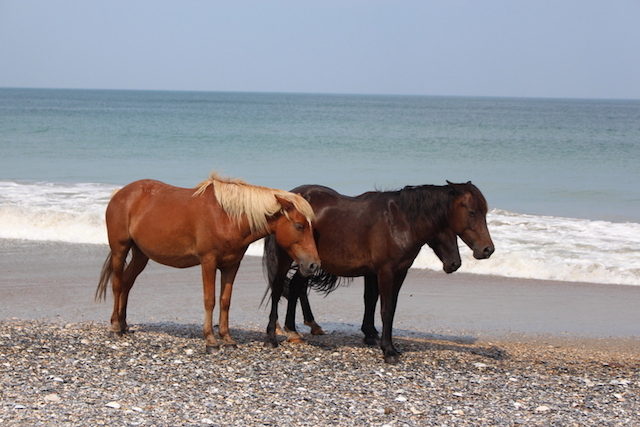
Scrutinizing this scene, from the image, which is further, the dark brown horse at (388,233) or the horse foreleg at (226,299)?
the horse foreleg at (226,299)

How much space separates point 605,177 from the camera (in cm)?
2447

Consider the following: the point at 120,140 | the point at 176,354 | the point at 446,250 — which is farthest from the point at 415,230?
the point at 120,140

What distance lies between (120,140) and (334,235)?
1302 inches

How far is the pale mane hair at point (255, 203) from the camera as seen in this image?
573cm

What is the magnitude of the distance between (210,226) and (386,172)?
19.6 metres

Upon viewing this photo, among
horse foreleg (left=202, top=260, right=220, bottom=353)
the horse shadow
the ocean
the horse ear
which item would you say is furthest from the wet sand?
the horse ear

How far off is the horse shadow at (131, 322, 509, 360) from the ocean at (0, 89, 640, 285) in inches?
62.9

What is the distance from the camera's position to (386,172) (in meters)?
25.1

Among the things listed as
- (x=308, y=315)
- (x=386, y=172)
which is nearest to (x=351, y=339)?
(x=308, y=315)

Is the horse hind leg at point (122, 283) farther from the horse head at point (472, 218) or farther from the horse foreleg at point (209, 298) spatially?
the horse head at point (472, 218)

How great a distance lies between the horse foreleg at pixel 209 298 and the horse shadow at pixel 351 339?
37 centimetres

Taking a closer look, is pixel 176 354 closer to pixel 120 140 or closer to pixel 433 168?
pixel 433 168

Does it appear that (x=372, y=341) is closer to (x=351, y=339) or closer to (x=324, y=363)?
(x=351, y=339)

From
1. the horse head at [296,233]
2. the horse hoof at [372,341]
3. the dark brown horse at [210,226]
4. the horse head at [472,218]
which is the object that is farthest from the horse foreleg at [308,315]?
the horse head at [472,218]
